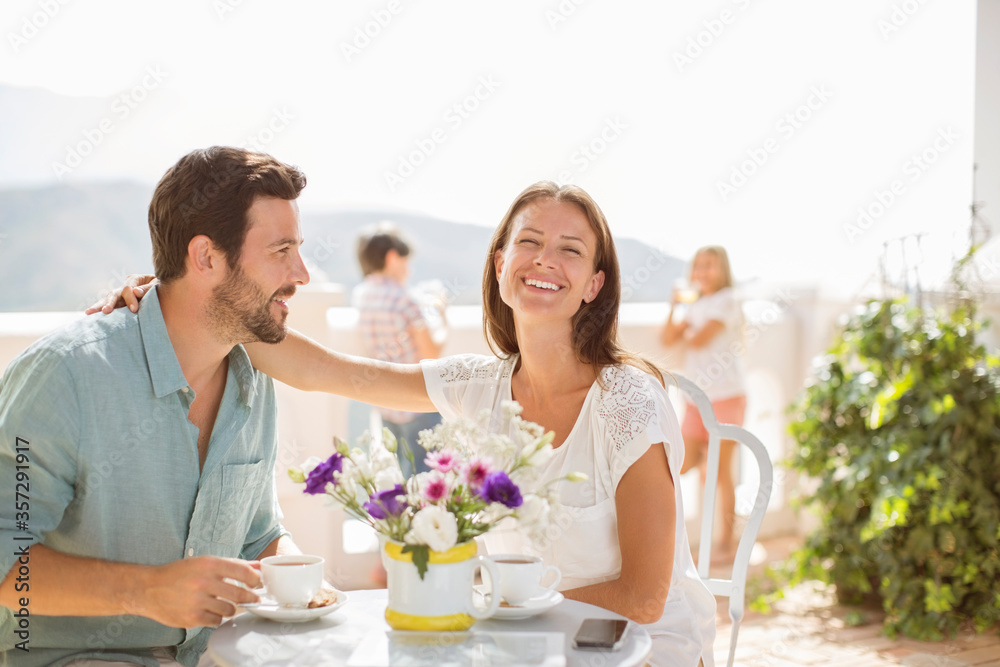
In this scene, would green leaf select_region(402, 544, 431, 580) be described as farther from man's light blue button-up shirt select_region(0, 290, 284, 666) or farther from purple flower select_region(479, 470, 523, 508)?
man's light blue button-up shirt select_region(0, 290, 284, 666)

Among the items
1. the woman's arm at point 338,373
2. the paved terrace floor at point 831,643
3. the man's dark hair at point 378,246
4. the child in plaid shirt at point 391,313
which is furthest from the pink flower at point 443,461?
the man's dark hair at point 378,246

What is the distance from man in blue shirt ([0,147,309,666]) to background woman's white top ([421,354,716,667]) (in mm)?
555

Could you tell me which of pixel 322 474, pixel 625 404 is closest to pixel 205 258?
pixel 322 474

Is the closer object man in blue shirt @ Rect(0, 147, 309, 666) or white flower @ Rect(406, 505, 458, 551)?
white flower @ Rect(406, 505, 458, 551)

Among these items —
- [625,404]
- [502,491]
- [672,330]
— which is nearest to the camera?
[502,491]

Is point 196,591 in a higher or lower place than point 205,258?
lower

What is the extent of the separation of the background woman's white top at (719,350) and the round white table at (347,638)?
2949 millimetres

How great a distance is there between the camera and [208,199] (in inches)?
59.1

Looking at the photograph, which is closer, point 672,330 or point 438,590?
point 438,590

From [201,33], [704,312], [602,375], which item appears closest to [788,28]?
[704,312]

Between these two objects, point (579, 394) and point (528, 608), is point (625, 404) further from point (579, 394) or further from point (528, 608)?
point (528, 608)

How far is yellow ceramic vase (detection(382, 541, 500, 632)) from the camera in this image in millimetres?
1145

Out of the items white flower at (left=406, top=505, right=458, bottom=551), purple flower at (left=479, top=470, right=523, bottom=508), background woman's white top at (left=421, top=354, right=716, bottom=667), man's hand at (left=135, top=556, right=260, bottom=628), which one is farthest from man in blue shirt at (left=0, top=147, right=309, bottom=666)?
background woman's white top at (left=421, top=354, right=716, bottom=667)

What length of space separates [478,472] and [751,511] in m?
0.94
